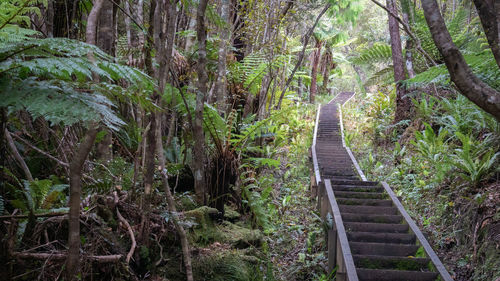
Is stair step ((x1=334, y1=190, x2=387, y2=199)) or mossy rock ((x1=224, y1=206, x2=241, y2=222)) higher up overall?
mossy rock ((x1=224, y1=206, x2=241, y2=222))

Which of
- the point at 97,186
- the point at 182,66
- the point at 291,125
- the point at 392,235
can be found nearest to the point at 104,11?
the point at 97,186

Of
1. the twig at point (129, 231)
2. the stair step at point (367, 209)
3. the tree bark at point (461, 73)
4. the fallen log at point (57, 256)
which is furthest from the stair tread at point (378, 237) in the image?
the fallen log at point (57, 256)

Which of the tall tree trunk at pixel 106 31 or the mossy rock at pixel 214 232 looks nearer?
the tall tree trunk at pixel 106 31

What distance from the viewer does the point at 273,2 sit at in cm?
809

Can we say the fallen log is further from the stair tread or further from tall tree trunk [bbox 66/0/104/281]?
the stair tread

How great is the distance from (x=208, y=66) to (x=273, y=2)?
2666 millimetres

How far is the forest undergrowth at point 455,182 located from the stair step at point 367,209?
707 mm

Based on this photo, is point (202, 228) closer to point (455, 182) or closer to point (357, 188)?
point (357, 188)

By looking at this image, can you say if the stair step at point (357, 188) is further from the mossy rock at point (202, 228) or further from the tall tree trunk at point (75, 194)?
the tall tree trunk at point (75, 194)

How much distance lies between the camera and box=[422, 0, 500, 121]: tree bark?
305 centimetres

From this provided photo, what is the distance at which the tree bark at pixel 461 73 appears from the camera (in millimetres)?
3051

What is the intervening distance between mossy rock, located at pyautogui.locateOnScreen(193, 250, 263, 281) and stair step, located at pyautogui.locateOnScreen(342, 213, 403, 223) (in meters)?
2.92

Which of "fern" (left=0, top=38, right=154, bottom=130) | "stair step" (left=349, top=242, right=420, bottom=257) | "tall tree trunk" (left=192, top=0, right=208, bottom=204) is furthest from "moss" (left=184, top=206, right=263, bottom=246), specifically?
"fern" (left=0, top=38, right=154, bottom=130)

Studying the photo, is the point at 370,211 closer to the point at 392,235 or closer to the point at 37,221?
the point at 392,235
